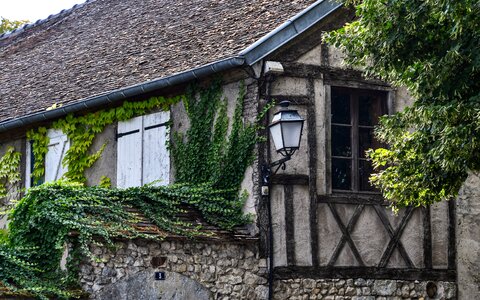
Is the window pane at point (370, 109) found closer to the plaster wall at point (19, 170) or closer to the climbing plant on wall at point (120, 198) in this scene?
the climbing plant on wall at point (120, 198)

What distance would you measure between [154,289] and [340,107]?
3764 mm

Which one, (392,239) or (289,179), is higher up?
(289,179)

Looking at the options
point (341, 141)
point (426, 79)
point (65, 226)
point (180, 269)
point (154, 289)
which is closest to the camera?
point (426, 79)

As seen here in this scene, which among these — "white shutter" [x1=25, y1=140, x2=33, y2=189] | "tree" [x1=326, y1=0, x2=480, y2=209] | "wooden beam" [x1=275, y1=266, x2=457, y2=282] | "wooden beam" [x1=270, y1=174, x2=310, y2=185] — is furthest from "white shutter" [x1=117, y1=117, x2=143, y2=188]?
"tree" [x1=326, y1=0, x2=480, y2=209]

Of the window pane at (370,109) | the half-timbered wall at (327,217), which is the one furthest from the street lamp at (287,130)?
the window pane at (370,109)

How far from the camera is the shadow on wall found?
11594 millimetres

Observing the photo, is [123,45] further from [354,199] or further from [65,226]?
[65,226]

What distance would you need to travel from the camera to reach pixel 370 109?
1420 centimetres

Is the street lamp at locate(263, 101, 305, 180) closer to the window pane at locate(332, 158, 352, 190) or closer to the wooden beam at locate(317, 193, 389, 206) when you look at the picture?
the wooden beam at locate(317, 193, 389, 206)

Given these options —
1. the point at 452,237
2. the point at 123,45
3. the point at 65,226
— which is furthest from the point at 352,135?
the point at 123,45

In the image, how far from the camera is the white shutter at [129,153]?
14641 millimetres

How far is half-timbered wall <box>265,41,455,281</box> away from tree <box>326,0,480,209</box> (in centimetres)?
198

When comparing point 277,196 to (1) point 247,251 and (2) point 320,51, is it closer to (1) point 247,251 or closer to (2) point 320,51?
(1) point 247,251

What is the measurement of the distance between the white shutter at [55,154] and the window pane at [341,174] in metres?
4.30
